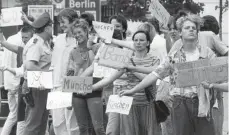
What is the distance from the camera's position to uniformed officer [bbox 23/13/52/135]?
8875mm

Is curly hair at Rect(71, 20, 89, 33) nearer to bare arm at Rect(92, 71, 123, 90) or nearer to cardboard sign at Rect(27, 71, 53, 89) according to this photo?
cardboard sign at Rect(27, 71, 53, 89)

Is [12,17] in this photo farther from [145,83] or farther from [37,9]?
[145,83]

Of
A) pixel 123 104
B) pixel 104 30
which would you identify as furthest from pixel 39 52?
pixel 123 104

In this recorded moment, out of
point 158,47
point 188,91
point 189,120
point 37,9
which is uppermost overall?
point 37,9

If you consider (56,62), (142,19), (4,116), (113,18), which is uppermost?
(142,19)

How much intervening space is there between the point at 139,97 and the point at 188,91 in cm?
96

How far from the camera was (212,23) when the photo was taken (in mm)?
8523

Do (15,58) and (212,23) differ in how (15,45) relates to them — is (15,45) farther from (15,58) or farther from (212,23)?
(212,23)

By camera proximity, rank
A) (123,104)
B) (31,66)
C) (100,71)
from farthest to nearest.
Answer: (31,66) → (100,71) → (123,104)

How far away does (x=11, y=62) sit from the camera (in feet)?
36.4

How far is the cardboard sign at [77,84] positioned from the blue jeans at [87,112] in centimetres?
29

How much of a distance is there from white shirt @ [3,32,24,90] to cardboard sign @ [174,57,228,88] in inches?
184

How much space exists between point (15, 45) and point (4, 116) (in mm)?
3086

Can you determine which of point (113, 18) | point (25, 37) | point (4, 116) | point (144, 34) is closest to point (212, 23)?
point (144, 34)
